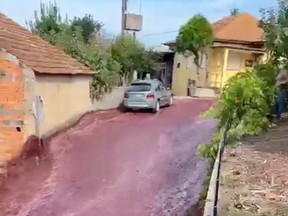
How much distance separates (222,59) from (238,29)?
13.5 ft

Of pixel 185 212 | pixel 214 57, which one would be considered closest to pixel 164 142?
pixel 185 212

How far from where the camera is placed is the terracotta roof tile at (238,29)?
134 feet

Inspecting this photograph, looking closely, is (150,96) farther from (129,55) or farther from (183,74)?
(183,74)

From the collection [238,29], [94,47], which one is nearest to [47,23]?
[94,47]

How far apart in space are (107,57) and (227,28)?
53.4 feet

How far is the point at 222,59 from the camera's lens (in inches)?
1575

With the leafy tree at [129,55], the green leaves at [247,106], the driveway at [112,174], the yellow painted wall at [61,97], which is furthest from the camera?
the leafy tree at [129,55]

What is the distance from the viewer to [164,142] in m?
19.1

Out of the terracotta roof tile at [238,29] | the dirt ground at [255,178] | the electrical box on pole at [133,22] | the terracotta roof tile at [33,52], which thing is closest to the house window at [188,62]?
the terracotta roof tile at [238,29]

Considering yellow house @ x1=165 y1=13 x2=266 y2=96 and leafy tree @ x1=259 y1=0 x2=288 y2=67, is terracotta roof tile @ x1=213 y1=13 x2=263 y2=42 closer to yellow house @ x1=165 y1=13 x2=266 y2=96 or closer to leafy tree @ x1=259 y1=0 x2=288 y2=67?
yellow house @ x1=165 y1=13 x2=266 y2=96

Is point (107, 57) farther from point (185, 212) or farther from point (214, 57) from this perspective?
point (185, 212)

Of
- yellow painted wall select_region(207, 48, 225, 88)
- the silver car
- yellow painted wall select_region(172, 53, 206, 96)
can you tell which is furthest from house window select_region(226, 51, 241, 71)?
the silver car

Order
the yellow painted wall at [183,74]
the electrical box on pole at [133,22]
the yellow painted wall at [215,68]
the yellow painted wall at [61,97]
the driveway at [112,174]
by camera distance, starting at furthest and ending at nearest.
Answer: the yellow painted wall at [183,74], the yellow painted wall at [215,68], the electrical box on pole at [133,22], the yellow painted wall at [61,97], the driveway at [112,174]

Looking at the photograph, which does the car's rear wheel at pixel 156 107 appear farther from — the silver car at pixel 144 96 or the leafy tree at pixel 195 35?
the leafy tree at pixel 195 35
